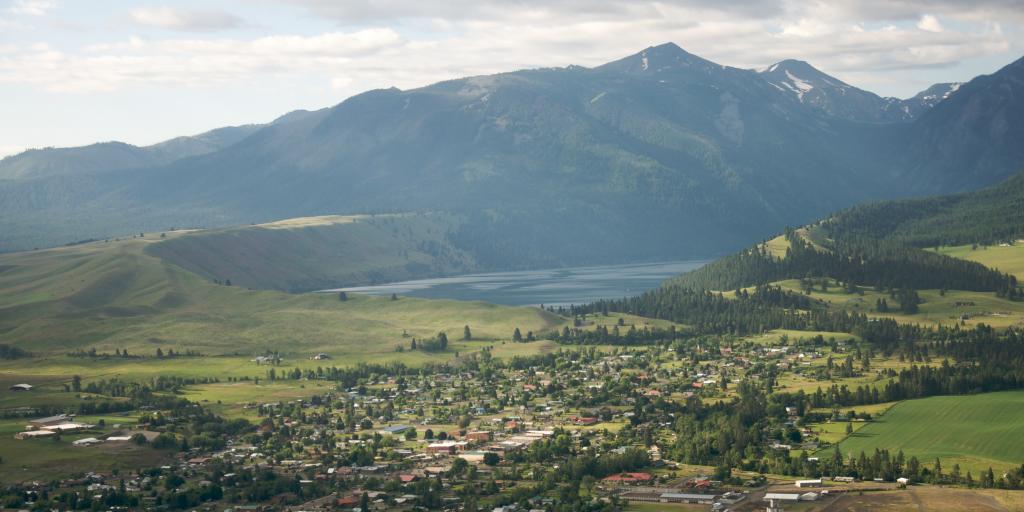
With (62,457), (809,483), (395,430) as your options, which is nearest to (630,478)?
(809,483)

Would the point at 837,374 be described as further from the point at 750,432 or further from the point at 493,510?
the point at 493,510

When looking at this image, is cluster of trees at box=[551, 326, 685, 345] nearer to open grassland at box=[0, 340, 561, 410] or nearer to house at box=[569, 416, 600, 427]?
open grassland at box=[0, 340, 561, 410]

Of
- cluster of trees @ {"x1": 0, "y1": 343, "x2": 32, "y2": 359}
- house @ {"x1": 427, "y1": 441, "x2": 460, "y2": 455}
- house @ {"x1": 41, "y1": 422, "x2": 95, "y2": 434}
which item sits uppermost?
cluster of trees @ {"x1": 0, "y1": 343, "x2": 32, "y2": 359}

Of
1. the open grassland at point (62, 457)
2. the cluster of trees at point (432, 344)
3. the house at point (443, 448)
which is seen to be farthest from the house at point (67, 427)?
the cluster of trees at point (432, 344)

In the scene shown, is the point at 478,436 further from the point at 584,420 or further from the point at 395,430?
the point at 584,420

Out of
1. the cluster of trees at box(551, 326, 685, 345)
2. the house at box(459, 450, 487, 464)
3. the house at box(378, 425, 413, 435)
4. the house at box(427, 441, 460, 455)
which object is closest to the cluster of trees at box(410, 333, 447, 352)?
the cluster of trees at box(551, 326, 685, 345)

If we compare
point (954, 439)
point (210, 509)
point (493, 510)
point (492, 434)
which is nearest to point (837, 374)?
point (954, 439)
